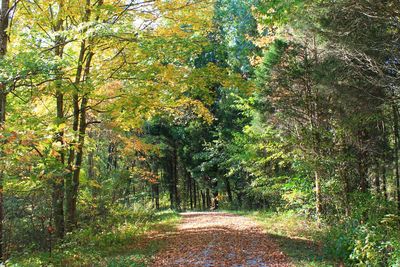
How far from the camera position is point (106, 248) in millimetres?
10062

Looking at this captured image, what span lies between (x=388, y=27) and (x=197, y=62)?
1961 centimetres

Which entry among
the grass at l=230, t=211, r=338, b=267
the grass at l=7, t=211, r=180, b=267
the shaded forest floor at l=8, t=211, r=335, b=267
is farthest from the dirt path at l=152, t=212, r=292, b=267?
the grass at l=7, t=211, r=180, b=267

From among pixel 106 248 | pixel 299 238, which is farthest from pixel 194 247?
pixel 299 238

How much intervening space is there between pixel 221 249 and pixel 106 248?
131 inches

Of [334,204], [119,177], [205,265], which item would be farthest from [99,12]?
[334,204]

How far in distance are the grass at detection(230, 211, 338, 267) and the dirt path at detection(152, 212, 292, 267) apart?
303mm

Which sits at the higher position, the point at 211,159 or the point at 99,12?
the point at 99,12

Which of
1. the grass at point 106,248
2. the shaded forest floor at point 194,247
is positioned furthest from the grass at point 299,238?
the grass at point 106,248

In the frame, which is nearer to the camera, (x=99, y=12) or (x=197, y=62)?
(x=99, y=12)

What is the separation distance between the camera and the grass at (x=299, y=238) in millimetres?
7711

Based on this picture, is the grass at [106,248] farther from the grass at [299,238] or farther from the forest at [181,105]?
the grass at [299,238]

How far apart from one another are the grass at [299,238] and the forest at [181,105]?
3.3 inches

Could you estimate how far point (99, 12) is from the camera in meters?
8.41

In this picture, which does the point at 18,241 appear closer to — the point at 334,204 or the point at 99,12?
Answer: the point at 99,12
